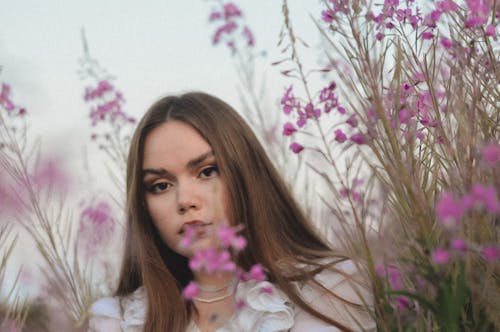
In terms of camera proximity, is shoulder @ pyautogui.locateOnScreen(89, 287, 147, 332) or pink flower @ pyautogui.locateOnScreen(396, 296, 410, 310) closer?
pink flower @ pyautogui.locateOnScreen(396, 296, 410, 310)

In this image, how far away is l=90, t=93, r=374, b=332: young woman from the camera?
174 cm

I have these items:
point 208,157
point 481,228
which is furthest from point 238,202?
point 481,228

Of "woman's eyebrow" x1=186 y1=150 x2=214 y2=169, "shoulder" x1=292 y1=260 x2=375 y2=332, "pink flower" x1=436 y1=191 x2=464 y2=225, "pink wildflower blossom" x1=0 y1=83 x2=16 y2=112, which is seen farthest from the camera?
"pink wildflower blossom" x1=0 y1=83 x2=16 y2=112

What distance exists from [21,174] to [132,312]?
501mm

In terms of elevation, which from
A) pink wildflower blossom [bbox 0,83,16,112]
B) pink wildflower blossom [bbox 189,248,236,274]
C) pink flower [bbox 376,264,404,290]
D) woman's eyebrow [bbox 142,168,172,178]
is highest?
pink wildflower blossom [bbox 0,83,16,112]

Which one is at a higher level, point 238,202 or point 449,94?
point 449,94

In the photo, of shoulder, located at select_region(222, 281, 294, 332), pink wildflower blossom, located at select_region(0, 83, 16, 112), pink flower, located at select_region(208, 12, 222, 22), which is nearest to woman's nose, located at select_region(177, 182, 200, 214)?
shoulder, located at select_region(222, 281, 294, 332)

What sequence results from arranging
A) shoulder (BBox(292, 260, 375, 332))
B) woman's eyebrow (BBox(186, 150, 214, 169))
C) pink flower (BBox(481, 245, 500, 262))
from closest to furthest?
pink flower (BBox(481, 245, 500, 262)) < shoulder (BBox(292, 260, 375, 332)) < woman's eyebrow (BBox(186, 150, 214, 169))

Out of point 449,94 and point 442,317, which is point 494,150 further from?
point 449,94

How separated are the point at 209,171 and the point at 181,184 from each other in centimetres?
10

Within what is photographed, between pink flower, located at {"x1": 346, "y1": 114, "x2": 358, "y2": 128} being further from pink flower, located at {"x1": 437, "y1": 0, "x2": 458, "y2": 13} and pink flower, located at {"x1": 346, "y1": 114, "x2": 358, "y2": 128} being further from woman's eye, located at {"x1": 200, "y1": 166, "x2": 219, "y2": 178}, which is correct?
woman's eye, located at {"x1": 200, "y1": 166, "x2": 219, "y2": 178}

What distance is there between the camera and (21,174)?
197cm

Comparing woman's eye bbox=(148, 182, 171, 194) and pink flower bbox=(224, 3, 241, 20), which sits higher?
pink flower bbox=(224, 3, 241, 20)

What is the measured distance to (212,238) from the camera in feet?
5.72
